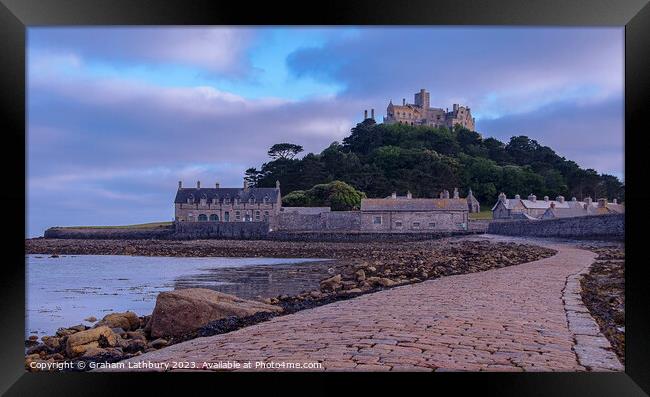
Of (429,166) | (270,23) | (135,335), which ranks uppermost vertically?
(270,23)

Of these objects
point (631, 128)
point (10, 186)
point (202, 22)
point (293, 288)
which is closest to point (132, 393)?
point (10, 186)

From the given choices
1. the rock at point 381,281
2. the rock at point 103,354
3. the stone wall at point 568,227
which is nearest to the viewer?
the rock at point 103,354

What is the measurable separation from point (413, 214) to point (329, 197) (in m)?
1.09

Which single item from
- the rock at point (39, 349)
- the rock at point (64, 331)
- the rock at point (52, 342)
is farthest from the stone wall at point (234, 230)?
the rock at point (39, 349)

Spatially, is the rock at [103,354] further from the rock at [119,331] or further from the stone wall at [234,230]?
the stone wall at [234,230]

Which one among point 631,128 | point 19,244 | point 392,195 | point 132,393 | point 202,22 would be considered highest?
point 202,22

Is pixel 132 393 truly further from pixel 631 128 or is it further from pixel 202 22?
pixel 631 128

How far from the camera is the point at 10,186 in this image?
5.11 metres

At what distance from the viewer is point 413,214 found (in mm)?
7148

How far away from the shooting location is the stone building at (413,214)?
696cm

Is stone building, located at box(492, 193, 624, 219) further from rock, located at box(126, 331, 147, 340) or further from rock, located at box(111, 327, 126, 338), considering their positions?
rock, located at box(111, 327, 126, 338)

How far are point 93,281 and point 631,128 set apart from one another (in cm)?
583

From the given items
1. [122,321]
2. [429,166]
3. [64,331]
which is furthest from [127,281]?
[429,166]

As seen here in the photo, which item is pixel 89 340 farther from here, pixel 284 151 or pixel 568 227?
pixel 568 227
